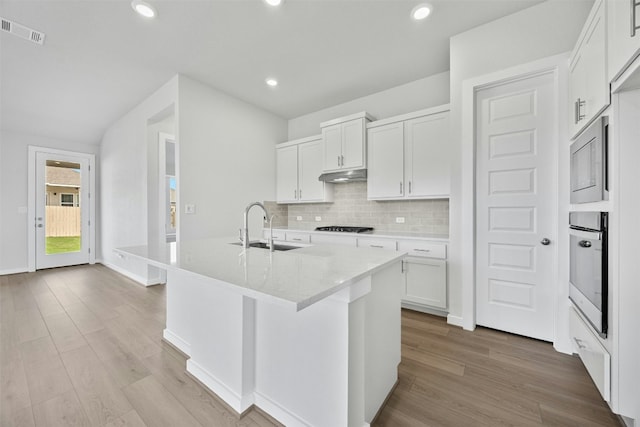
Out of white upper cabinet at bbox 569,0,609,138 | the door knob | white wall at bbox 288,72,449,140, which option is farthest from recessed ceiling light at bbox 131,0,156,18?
the door knob

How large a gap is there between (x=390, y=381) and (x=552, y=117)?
2459 mm

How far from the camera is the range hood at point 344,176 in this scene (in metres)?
3.60

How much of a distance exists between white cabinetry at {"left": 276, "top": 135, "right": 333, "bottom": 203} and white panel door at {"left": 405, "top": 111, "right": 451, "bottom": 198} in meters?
1.43

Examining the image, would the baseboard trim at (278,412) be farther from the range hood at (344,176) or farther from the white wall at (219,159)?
the range hood at (344,176)

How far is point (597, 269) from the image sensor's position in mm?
1434

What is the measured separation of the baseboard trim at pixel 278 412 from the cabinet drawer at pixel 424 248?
2.02m

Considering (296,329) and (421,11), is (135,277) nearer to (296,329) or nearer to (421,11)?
(296,329)

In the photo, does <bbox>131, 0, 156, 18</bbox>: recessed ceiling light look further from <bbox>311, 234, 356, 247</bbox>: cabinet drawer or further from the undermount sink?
<bbox>311, 234, 356, 247</bbox>: cabinet drawer

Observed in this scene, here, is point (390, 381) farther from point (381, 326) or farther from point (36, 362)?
point (36, 362)

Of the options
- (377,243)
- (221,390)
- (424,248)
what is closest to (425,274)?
(424,248)

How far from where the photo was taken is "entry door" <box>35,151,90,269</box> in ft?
16.0

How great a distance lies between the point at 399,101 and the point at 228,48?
2.31 meters

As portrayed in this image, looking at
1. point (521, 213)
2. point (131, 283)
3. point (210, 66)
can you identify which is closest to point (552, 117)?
point (521, 213)

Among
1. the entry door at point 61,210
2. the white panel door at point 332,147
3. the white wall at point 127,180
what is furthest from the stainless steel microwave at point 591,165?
the entry door at point 61,210
